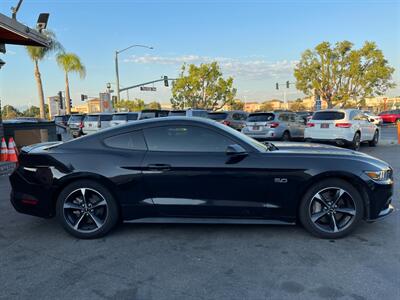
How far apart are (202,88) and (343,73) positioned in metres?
21.4

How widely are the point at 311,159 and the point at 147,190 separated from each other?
196 cm

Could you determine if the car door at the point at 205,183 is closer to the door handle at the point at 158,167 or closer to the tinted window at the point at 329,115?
the door handle at the point at 158,167

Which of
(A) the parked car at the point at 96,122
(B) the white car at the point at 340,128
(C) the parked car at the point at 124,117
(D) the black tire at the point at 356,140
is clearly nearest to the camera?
(B) the white car at the point at 340,128

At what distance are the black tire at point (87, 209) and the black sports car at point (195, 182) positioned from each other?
12 mm

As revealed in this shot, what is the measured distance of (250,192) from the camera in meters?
3.85

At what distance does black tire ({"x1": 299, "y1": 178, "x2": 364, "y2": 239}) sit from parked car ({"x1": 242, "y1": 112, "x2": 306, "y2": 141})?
390 inches

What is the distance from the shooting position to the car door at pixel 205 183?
12.6 feet

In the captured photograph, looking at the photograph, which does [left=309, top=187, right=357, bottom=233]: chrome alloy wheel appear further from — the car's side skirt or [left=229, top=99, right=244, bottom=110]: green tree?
[left=229, top=99, right=244, bottom=110]: green tree

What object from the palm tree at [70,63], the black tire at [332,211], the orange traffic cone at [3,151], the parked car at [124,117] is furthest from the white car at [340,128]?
the palm tree at [70,63]

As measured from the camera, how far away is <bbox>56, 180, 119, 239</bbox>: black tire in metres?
3.97

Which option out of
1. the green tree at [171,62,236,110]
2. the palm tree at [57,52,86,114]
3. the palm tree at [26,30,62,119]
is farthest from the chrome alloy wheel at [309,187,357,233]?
the green tree at [171,62,236,110]

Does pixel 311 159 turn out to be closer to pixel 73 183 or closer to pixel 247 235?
pixel 247 235

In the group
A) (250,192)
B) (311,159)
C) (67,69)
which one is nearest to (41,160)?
(250,192)

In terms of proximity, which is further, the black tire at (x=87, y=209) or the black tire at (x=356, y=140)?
the black tire at (x=356, y=140)
